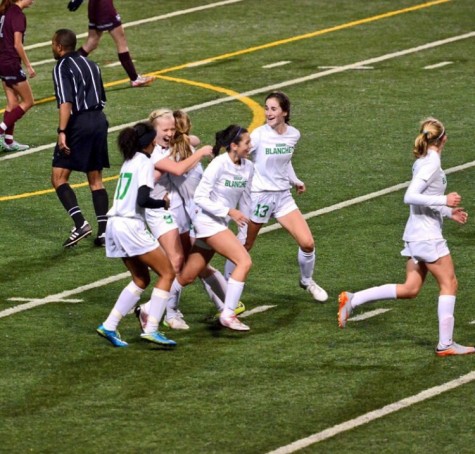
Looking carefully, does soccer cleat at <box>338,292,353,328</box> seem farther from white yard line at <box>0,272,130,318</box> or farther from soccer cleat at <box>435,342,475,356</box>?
white yard line at <box>0,272,130,318</box>

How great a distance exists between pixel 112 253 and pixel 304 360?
1.85 m

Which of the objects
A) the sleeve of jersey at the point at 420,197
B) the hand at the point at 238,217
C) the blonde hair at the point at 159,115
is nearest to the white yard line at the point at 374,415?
the sleeve of jersey at the point at 420,197

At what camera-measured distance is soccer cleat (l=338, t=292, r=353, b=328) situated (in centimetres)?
1428

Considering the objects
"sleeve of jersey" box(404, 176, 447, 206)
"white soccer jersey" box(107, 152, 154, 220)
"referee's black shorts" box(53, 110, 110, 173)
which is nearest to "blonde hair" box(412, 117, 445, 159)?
"sleeve of jersey" box(404, 176, 447, 206)

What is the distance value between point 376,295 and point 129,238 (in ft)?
7.16

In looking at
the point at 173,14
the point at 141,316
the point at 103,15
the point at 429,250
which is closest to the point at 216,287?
the point at 141,316

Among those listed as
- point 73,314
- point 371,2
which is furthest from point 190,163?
point 371,2

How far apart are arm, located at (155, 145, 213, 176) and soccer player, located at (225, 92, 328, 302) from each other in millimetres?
1411

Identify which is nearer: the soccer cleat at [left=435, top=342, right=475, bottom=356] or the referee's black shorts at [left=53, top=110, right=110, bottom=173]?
the soccer cleat at [left=435, top=342, right=475, bottom=356]

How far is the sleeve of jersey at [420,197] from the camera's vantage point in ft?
43.8

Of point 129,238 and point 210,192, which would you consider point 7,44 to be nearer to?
point 210,192

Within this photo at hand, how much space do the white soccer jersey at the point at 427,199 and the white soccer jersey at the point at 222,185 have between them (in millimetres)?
1641

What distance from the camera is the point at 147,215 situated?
47.2ft

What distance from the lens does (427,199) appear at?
43.8ft
